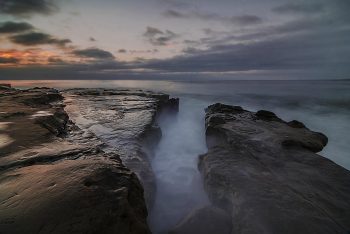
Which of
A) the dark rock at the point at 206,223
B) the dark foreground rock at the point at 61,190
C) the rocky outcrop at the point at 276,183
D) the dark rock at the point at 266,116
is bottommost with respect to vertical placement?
the dark rock at the point at 206,223

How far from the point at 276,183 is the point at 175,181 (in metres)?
3.07

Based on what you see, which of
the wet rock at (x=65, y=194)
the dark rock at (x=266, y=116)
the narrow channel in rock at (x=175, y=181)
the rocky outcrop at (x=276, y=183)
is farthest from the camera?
the dark rock at (x=266, y=116)

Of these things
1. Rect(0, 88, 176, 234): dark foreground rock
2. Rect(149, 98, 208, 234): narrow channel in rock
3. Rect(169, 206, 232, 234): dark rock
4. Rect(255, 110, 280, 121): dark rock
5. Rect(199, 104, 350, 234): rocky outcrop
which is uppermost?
Rect(0, 88, 176, 234): dark foreground rock

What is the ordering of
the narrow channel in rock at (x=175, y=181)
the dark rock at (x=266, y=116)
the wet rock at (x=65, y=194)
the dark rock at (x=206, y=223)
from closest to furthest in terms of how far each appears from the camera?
the wet rock at (x=65, y=194) → the dark rock at (x=206, y=223) → the narrow channel in rock at (x=175, y=181) → the dark rock at (x=266, y=116)

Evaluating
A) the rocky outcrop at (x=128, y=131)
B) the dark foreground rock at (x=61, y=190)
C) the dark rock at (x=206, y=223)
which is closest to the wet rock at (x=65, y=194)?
the dark foreground rock at (x=61, y=190)

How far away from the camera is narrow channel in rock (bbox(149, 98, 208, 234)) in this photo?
4.90 meters

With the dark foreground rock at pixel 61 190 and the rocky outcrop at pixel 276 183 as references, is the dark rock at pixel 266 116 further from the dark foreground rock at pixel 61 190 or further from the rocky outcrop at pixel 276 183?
the dark foreground rock at pixel 61 190

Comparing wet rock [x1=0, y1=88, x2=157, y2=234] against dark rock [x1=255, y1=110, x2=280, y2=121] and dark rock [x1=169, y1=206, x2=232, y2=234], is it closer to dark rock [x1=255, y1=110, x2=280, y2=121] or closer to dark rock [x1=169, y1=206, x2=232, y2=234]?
dark rock [x1=169, y1=206, x2=232, y2=234]

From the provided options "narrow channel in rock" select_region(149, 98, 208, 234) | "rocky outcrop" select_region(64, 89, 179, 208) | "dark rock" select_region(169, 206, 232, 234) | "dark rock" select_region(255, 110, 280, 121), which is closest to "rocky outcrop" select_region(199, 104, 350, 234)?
"dark rock" select_region(169, 206, 232, 234)

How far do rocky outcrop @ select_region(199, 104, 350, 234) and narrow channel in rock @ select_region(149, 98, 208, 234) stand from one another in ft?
2.07

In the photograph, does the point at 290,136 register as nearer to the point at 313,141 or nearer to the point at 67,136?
the point at 313,141

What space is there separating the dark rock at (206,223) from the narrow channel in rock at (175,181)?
38 centimetres

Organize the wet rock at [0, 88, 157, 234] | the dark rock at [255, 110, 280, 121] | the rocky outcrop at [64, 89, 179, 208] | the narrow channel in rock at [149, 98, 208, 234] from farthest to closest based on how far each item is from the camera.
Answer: the dark rock at [255, 110, 280, 121], the rocky outcrop at [64, 89, 179, 208], the narrow channel in rock at [149, 98, 208, 234], the wet rock at [0, 88, 157, 234]

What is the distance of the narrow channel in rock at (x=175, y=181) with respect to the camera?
193 inches
